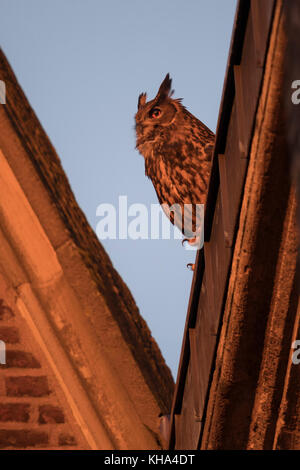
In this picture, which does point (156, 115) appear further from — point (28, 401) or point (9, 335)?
point (28, 401)

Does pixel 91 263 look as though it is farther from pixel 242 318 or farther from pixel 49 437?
pixel 242 318

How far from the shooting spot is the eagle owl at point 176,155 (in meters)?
3.16

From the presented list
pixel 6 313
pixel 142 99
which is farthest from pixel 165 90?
pixel 6 313

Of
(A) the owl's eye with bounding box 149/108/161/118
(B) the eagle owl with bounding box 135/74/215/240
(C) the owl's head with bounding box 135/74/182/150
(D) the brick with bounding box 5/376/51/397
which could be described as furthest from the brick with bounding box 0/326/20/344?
(A) the owl's eye with bounding box 149/108/161/118

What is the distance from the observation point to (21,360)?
326 cm

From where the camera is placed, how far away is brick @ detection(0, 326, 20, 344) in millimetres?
3291

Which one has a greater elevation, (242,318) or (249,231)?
(249,231)

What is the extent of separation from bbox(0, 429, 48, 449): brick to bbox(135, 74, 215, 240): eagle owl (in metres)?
1.35

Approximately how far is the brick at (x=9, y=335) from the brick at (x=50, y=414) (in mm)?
394

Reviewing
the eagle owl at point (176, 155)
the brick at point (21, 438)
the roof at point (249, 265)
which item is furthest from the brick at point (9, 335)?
the roof at point (249, 265)

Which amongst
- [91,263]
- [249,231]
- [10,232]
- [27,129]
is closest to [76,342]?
[91,263]

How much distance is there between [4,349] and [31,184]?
0.92 m

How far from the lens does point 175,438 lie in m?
2.63

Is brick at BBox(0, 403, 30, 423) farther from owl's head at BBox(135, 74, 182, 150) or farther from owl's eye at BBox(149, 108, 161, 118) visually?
owl's eye at BBox(149, 108, 161, 118)
